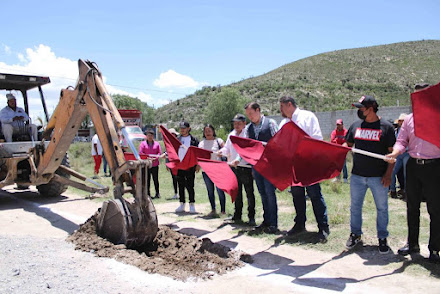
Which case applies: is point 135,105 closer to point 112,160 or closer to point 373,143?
point 112,160

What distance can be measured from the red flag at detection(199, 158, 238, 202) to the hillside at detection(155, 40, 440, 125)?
3429cm

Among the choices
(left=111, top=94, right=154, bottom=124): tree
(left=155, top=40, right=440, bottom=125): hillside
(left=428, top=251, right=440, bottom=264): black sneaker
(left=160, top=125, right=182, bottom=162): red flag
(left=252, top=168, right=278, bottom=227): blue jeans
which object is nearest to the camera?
(left=428, top=251, right=440, bottom=264): black sneaker

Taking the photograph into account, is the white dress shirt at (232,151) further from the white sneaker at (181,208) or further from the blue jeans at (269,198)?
the white sneaker at (181,208)

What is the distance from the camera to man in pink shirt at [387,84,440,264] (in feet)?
15.4

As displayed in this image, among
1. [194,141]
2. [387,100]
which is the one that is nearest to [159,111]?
[387,100]

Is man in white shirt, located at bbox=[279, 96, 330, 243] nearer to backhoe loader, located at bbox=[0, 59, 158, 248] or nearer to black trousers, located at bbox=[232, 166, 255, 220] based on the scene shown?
black trousers, located at bbox=[232, 166, 255, 220]

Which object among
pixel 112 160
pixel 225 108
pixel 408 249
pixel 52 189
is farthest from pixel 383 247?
pixel 225 108

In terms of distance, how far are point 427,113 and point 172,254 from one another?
397 centimetres

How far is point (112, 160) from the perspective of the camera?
591cm

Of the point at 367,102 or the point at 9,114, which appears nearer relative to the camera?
the point at 367,102

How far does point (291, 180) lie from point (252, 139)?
149 cm

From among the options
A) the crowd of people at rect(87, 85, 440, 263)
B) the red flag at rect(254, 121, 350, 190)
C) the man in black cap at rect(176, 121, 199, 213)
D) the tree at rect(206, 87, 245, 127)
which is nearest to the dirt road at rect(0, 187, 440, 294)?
the crowd of people at rect(87, 85, 440, 263)

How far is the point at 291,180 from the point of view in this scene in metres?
5.23

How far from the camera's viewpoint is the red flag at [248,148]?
6.16 metres
